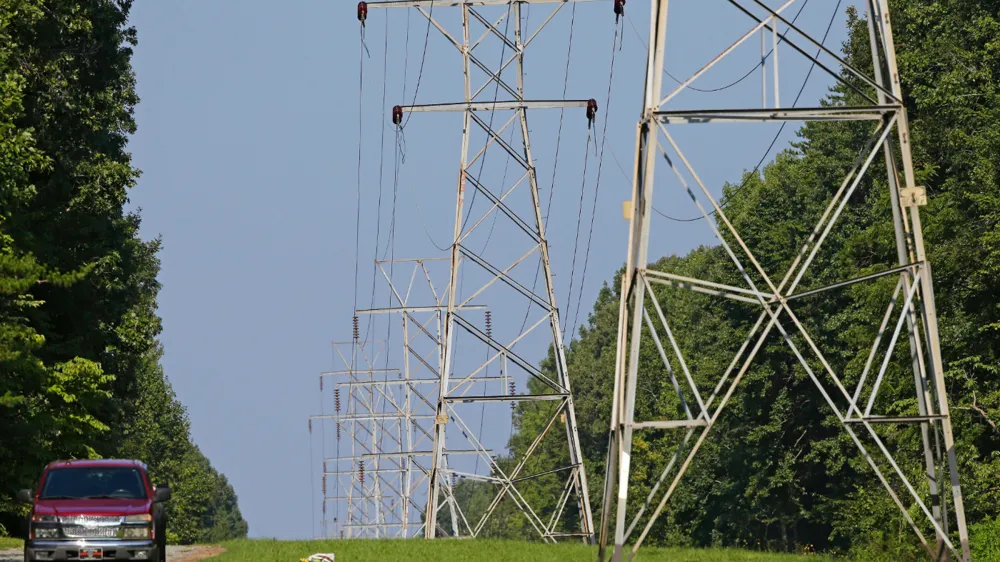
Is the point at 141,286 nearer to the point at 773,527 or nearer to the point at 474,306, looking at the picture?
the point at 474,306

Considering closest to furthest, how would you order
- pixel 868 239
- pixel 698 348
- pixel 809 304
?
pixel 868 239 < pixel 809 304 < pixel 698 348

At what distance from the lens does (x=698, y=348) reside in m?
81.1

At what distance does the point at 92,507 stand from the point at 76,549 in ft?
2.28

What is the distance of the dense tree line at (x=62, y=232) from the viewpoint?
3222cm

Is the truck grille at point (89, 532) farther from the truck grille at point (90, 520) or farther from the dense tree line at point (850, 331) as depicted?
the dense tree line at point (850, 331)

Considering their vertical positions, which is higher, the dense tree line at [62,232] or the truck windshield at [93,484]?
the dense tree line at [62,232]

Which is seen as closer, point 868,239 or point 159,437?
point 868,239

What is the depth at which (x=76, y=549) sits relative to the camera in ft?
72.1

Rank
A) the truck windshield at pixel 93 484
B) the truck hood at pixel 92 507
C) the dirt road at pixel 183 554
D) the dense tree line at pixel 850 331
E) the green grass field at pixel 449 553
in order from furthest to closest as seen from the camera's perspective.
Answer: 1. the dense tree line at pixel 850 331
2. the dirt road at pixel 183 554
3. the green grass field at pixel 449 553
4. the truck windshield at pixel 93 484
5. the truck hood at pixel 92 507

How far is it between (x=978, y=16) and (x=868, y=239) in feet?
36.6

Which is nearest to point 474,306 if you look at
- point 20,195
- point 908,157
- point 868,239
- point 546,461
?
point 868,239

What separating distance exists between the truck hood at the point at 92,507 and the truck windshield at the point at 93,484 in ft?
0.77

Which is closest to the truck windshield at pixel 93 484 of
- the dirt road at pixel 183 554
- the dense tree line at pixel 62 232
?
the dirt road at pixel 183 554

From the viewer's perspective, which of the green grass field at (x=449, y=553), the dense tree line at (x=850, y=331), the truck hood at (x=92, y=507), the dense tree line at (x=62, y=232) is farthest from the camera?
the dense tree line at (x=850, y=331)
